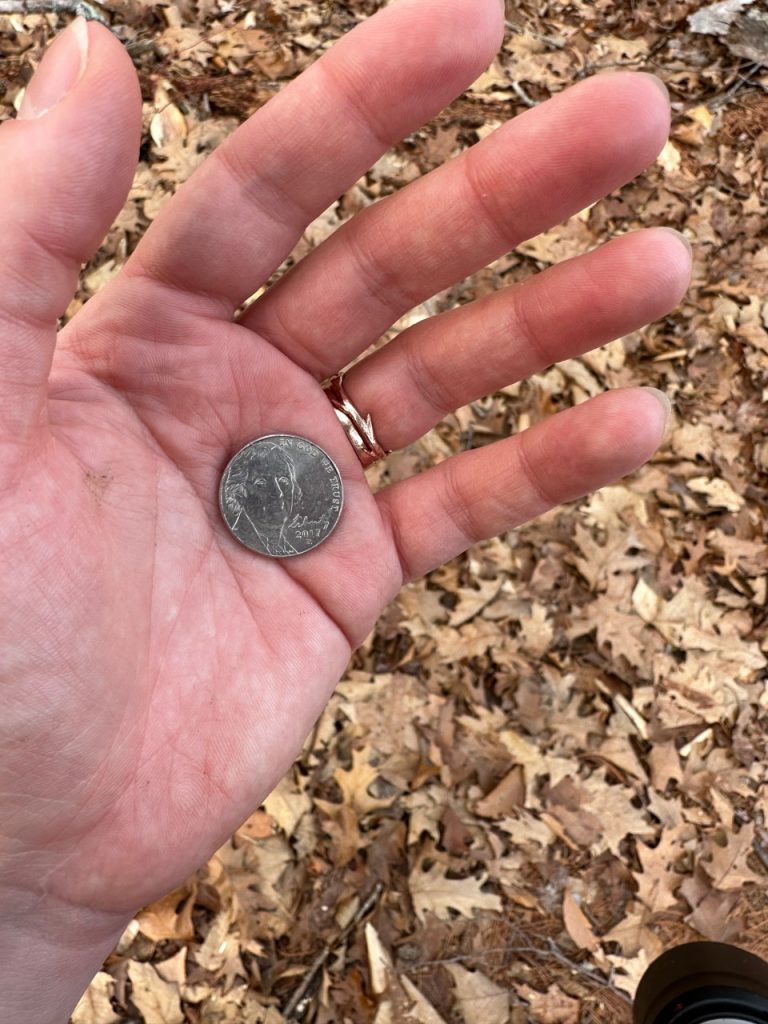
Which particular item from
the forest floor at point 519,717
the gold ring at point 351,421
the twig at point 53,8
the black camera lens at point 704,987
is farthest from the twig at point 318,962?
the twig at point 53,8

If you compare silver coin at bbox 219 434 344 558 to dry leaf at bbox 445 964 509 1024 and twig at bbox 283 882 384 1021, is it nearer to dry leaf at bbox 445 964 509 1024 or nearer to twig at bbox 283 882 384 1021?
twig at bbox 283 882 384 1021

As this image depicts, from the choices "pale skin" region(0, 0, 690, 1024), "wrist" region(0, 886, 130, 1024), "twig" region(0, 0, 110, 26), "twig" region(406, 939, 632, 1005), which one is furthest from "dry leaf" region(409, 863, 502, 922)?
"twig" region(0, 0, 110, 26)

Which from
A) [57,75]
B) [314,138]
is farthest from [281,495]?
[57,75]

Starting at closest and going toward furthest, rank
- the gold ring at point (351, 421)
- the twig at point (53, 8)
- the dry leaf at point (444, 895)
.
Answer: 1. the gold ring at point (351, 421)
2. the dry leaf at point (444, 895)
3. the twig at point (53, 8)

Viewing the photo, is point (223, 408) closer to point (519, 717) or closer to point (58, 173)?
point (58, 173)

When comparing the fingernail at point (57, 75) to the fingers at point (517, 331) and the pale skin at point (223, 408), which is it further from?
the fingers at point (517, 331)
